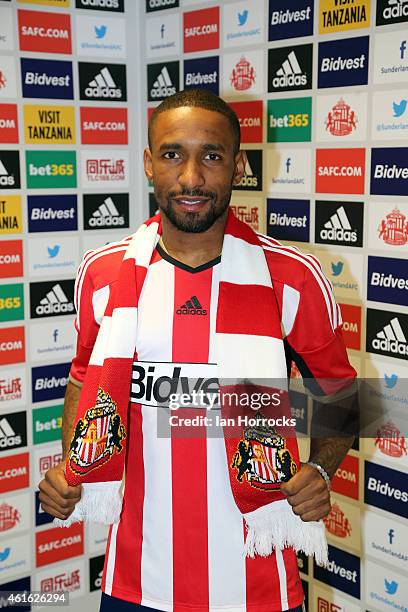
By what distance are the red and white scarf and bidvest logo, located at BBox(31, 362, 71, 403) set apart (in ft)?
3.82

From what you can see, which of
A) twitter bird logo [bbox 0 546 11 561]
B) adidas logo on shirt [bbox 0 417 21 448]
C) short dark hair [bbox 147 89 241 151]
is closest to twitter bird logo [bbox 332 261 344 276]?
Result: short dark hair [bbox 147 89 241 151]

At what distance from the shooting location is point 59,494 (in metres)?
1.53

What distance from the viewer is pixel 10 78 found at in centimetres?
250

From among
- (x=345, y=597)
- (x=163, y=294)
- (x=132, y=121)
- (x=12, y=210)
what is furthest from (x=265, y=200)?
(x=345, y=597)

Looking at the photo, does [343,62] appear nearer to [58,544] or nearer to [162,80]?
[162,80]

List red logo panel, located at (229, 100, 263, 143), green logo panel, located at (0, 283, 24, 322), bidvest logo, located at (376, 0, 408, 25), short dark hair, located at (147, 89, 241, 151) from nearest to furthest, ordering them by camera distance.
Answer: short dark hair, located at (147, 89, 241, 151)
bidvest logo, located at (376, 0, 408, 25)
red logo panel, located at (229, 100, 263, 143)
green logo panel, located at (0, 283, 24, 322)

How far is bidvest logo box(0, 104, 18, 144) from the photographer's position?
98.3 inches

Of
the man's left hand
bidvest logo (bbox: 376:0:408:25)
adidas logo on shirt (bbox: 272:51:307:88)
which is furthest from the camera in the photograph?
adidas logo on shirt (bbox: 272:51:307:88)

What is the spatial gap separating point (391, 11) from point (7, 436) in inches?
72.5

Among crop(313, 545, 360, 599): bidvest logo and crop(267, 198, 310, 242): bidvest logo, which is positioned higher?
crop(267, 198, 310, 242): bidvest logo

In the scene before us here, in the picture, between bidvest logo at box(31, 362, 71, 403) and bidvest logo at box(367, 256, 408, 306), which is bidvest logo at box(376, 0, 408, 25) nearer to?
bidvest logo at box(367, 256, 408, 306)

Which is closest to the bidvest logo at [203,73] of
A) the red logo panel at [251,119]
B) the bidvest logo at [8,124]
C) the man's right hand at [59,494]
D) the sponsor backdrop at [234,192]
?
the sponsor backdrop at [234,192]

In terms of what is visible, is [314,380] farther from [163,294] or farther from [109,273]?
[109,273]

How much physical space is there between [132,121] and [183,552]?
1.82 metres
